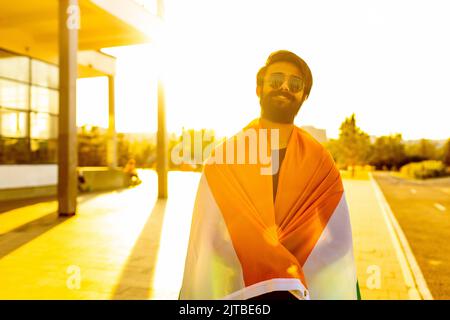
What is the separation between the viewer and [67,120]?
1252cm

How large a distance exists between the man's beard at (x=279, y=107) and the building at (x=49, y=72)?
11.3 meters

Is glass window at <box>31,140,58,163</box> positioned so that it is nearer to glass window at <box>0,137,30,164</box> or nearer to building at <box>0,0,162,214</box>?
building at <box>0,0,162,214</box>

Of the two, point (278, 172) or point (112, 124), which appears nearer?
point (278, 172)

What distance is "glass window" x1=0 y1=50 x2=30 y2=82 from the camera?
19.1 meters

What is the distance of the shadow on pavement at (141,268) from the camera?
215 inches

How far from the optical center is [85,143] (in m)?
39.1

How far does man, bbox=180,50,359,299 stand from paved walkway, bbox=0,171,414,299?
12.0 ft

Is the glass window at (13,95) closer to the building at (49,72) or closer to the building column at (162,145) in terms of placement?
the building at (49,72)

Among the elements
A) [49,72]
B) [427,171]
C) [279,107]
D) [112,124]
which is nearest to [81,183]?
[112,124]

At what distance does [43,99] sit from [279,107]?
2199 centimetres
